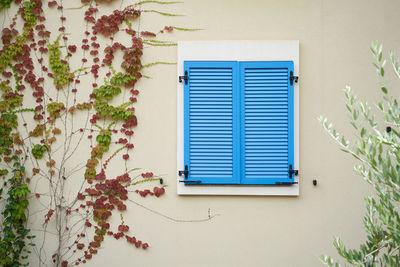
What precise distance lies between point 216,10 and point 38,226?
3.04m

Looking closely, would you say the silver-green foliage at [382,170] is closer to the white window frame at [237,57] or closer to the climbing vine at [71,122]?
the white window frame at [237,57]

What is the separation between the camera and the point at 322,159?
13.2 ft

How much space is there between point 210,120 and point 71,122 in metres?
1.53

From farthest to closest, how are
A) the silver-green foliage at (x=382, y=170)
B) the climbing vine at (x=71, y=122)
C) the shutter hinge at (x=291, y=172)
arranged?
the climbing vine at (x=71, y=122)
the shutter hinge at (x=291, y=172)
the silver-green foliage at (x=382, y=170)

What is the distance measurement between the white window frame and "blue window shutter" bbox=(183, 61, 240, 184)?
7 centimetres

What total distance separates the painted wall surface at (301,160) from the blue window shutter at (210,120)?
0.20m

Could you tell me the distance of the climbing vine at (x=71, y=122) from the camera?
162 inches

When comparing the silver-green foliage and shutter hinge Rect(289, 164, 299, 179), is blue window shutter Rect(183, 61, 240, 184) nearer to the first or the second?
shutter hinge Rect(289, 164, 299, 179)

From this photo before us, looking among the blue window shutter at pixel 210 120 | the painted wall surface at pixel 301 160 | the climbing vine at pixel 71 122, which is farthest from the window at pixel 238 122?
the climbing vine at pixel 71 122

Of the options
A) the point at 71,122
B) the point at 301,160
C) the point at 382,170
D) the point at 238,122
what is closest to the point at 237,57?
the point at 238,122

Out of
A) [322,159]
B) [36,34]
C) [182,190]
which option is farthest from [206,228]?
[36,34]

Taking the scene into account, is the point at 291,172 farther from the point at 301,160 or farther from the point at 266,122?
the point at 266,122

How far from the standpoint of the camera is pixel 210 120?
4039mm

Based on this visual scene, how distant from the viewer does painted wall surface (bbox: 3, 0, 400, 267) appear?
3.99 metres
